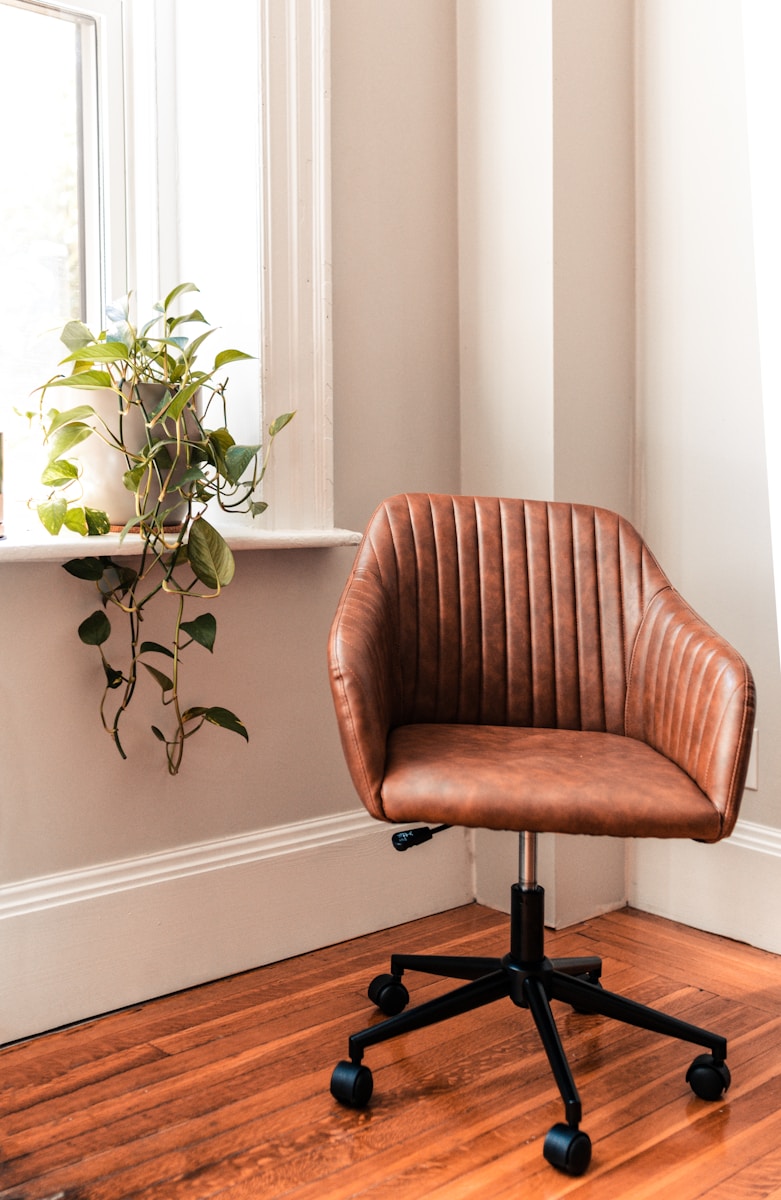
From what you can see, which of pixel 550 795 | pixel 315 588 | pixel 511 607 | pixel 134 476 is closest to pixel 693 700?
pixel 550 795

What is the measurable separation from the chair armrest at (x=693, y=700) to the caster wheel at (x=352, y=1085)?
0.60 metres

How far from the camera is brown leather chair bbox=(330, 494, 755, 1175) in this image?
4.83 feet

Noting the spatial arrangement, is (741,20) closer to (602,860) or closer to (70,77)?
(70,77)

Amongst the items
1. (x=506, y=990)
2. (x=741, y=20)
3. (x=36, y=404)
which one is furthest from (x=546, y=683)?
(x=741, y=20)

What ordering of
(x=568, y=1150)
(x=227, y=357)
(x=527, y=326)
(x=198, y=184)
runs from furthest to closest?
1. (x=527, y=326)
2. (x=198, y=184)
3. (x=227, y=357)
4. (x=568, y=1150)

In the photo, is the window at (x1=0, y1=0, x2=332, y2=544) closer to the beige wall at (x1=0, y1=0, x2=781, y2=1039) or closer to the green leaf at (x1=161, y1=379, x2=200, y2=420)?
the beige wall at (x1=0, y1=0, x2=781, y2=1039)

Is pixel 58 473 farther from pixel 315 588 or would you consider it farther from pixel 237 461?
pixel 315 588

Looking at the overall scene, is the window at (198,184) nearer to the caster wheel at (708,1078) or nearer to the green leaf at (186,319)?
the green leaf at (186,319)

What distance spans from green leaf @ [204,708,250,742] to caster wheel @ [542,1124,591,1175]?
32.2 inches

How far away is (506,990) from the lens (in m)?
1.66

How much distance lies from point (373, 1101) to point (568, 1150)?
0.31 m

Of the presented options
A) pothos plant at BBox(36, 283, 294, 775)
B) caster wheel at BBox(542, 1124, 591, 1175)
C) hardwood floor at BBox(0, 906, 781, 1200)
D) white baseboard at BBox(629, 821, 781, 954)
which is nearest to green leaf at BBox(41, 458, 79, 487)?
pothos plant at BBox(36, 283, 294, 775)

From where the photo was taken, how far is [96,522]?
5.98 ft

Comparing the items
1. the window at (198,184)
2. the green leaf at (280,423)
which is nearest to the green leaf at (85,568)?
the window at (198,184)
